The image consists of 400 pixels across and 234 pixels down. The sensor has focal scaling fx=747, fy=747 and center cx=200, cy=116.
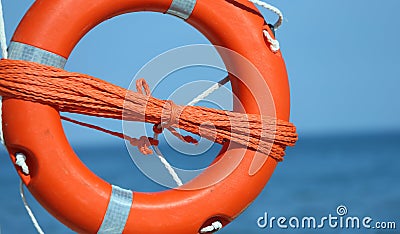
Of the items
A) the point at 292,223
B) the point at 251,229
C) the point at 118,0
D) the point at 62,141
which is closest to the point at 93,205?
the point at 62,141

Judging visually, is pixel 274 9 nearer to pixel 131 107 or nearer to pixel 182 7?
pixel 182 7

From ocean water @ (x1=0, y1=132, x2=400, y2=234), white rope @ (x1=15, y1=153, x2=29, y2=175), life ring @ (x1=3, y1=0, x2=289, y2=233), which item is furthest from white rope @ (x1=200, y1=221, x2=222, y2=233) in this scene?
ocean water @ (x1=0, y1=132, x2=400, y2=234)

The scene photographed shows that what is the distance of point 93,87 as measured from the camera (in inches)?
59.7

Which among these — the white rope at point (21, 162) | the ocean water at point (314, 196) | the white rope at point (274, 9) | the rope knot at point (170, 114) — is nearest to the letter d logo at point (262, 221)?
the ocean water at point (314, 196)

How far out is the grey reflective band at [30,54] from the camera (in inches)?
58.1

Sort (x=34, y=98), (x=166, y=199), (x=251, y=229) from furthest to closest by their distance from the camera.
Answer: (x=251, y=229) < (x=166, y=199) < (x=34, y=98)

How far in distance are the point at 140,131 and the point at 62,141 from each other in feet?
0.77

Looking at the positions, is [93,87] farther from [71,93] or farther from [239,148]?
[239,148]

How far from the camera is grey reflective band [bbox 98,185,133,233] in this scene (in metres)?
1.51

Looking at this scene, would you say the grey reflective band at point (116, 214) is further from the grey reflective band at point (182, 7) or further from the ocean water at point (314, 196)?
the ocean water at point (314, 196)

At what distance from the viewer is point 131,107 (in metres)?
1.55

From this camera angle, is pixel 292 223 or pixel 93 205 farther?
pixel 292 223

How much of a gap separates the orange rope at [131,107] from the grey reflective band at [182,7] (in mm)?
170

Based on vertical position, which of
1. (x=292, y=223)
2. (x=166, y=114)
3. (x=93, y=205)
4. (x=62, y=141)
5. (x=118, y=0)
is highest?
(x=292, y=223)
